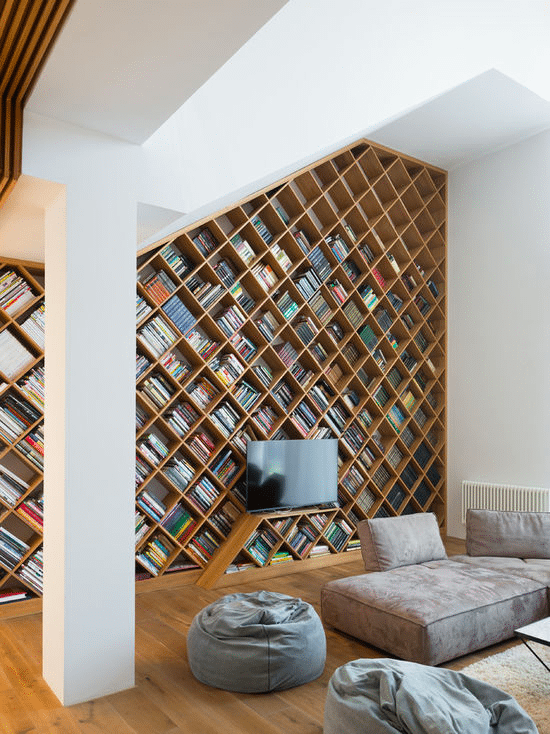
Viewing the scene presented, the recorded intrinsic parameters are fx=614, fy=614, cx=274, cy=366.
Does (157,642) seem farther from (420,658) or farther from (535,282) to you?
(535,282)

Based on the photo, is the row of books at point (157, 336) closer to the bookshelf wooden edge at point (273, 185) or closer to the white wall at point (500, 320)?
the bookshelf wooden edge at point (273, 185)

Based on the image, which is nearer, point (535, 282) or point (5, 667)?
point (5, 667)

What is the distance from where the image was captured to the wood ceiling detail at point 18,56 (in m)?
1.74

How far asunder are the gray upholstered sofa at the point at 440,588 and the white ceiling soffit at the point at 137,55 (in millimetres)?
2495

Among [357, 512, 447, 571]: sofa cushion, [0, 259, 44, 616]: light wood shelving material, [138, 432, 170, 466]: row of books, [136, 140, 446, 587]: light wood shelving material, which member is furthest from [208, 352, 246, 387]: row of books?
[357, 512, 447, 571]: sofa cushion

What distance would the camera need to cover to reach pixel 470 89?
4336mm

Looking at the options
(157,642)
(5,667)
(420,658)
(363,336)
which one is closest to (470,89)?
(363,336)

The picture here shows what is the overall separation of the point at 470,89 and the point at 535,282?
168 cm

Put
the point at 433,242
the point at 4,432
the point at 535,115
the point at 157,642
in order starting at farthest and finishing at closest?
the point at 433,242 → the point at 535,115 → the point at 4,432 → the point at 157,642

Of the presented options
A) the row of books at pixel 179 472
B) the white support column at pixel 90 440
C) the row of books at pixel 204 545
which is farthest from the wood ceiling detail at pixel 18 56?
the row of books at pixel 204 545

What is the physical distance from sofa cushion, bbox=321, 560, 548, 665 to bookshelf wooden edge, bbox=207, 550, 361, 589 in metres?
1.04

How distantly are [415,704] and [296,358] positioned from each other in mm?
3074

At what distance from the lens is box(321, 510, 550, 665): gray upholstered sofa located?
9.55 feet

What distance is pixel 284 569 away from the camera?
4.58 m
